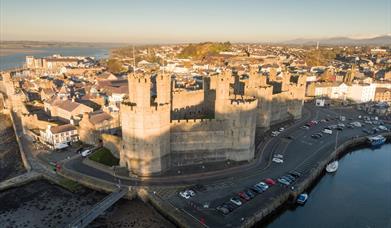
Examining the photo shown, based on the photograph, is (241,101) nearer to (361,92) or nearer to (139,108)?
(139,108)

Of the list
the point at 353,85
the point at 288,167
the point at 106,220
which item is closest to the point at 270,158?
the point at 288,167

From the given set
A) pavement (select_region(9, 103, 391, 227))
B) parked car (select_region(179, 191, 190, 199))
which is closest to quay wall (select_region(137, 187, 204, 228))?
pavement (select_region(9, 103, 391, 227))

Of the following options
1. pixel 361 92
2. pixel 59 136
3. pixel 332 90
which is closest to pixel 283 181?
pixel 59 136

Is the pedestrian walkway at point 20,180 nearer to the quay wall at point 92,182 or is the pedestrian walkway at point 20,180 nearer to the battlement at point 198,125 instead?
the quay wall at point 92,182

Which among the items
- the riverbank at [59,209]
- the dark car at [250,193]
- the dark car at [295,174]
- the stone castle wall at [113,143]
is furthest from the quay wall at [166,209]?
the dark car at [295,174]

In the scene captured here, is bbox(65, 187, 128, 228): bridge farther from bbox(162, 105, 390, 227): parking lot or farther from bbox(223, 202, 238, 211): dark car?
bbox(223, 202, 238, 211): dark car
